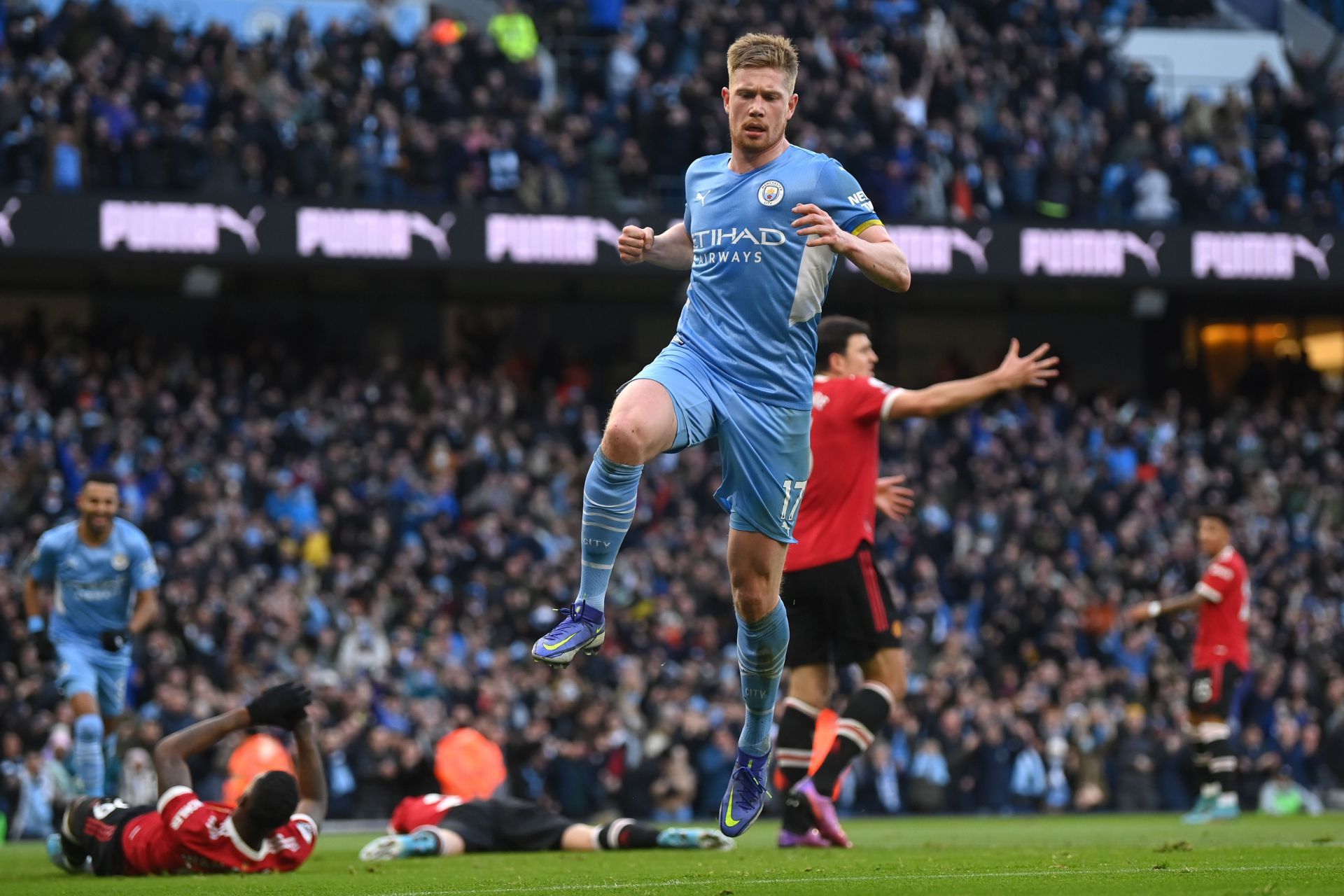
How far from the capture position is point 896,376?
103 feet

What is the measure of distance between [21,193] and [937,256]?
1278 cm

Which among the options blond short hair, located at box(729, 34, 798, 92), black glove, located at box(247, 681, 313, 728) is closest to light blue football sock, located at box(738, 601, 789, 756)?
blond short hair, located at box(729, 34, 798, 92)

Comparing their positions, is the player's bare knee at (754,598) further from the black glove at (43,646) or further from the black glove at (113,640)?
the black glove at (43,646)

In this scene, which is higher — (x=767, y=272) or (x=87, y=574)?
(x=767, y=272)

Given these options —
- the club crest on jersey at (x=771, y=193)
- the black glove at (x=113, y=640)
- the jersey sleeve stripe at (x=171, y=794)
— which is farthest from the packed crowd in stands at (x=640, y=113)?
the club crest on jersey at (x=771, y=193)

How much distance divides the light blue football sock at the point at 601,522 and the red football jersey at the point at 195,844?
A: 9.09 ft

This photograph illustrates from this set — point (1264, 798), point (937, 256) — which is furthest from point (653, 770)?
point (937, 256)

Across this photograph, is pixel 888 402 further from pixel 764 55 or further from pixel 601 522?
pixel 601 522

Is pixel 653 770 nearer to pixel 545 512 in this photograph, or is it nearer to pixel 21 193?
pixel 545 512

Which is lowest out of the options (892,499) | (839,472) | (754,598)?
(754,598)

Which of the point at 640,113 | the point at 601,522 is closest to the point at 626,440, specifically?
the point at 601,522

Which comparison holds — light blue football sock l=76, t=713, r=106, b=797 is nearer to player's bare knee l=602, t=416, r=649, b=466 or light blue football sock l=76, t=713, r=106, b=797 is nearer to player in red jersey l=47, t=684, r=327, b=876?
player in red jersey l=47, t=684, r=327, b=876

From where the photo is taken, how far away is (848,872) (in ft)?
27.0

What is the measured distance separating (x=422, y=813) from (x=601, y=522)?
13.3 feet
